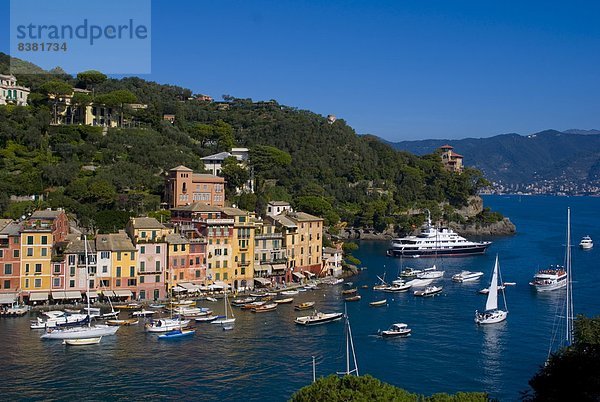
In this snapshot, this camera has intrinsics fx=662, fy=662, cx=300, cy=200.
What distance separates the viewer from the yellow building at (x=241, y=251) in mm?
48969

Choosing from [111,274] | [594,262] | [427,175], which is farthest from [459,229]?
[111,274]

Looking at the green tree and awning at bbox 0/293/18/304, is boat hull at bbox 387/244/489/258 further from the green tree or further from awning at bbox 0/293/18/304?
awning at bbox 0/293/18/304

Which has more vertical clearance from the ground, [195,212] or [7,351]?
[195,212]

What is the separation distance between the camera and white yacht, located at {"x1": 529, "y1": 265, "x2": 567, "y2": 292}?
52938 millimetres

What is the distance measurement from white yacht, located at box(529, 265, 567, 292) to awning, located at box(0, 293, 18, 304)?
3852cm

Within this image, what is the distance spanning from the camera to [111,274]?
43750mm

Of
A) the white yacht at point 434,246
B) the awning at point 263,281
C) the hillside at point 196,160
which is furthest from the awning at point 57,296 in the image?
the white yacht at point 434,246

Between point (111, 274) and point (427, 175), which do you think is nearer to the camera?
point (111, 274)

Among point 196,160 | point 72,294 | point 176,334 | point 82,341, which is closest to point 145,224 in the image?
point 72,294

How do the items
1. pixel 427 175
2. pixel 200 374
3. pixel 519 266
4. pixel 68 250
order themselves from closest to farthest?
pixel 200 374 < pixel 68 250 < pixel 519 266 < pixel 427 175

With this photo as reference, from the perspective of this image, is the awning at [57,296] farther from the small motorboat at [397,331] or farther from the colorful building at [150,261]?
the small motorboat at [397,331]

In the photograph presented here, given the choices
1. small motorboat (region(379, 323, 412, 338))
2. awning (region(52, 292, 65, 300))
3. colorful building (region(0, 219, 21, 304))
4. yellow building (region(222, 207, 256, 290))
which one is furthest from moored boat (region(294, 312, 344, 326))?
colorful building (region(0, 219, 21, 304))

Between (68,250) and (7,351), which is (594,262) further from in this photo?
(7,351)

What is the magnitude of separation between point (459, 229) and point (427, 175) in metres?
18.0
